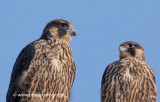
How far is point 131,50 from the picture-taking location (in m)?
10.6

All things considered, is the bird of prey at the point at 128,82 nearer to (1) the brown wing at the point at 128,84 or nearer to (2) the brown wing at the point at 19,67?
(1) the brown wing at the point at 128,84

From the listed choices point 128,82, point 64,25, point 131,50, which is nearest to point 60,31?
point 64,25

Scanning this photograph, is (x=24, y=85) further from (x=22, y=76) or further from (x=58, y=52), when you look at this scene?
Answer: (x=58, y=52)

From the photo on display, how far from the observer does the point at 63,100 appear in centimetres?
872

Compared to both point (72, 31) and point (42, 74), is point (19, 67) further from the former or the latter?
point (72, 31)

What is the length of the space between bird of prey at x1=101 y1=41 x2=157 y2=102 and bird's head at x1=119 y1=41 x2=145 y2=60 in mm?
217

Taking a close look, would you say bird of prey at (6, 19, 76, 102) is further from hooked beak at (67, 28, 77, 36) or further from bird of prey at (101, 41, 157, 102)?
bird of prey at (101, 41, 157, 102)

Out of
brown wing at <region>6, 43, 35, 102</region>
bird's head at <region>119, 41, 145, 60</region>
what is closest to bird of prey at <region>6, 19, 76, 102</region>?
brown wing at <region>6, 43, 35, 102</region>

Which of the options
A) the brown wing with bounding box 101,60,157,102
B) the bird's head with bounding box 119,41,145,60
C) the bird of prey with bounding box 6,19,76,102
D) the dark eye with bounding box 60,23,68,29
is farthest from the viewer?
the bird's head with bounding box 119,41,145,60

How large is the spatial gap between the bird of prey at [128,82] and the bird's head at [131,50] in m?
0.22

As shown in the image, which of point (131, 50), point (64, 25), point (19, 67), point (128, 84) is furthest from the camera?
point (131, 50)

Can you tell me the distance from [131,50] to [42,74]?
2.63 meters

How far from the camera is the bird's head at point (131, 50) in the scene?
1052 centimetres

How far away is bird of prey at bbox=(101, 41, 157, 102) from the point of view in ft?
31.6
